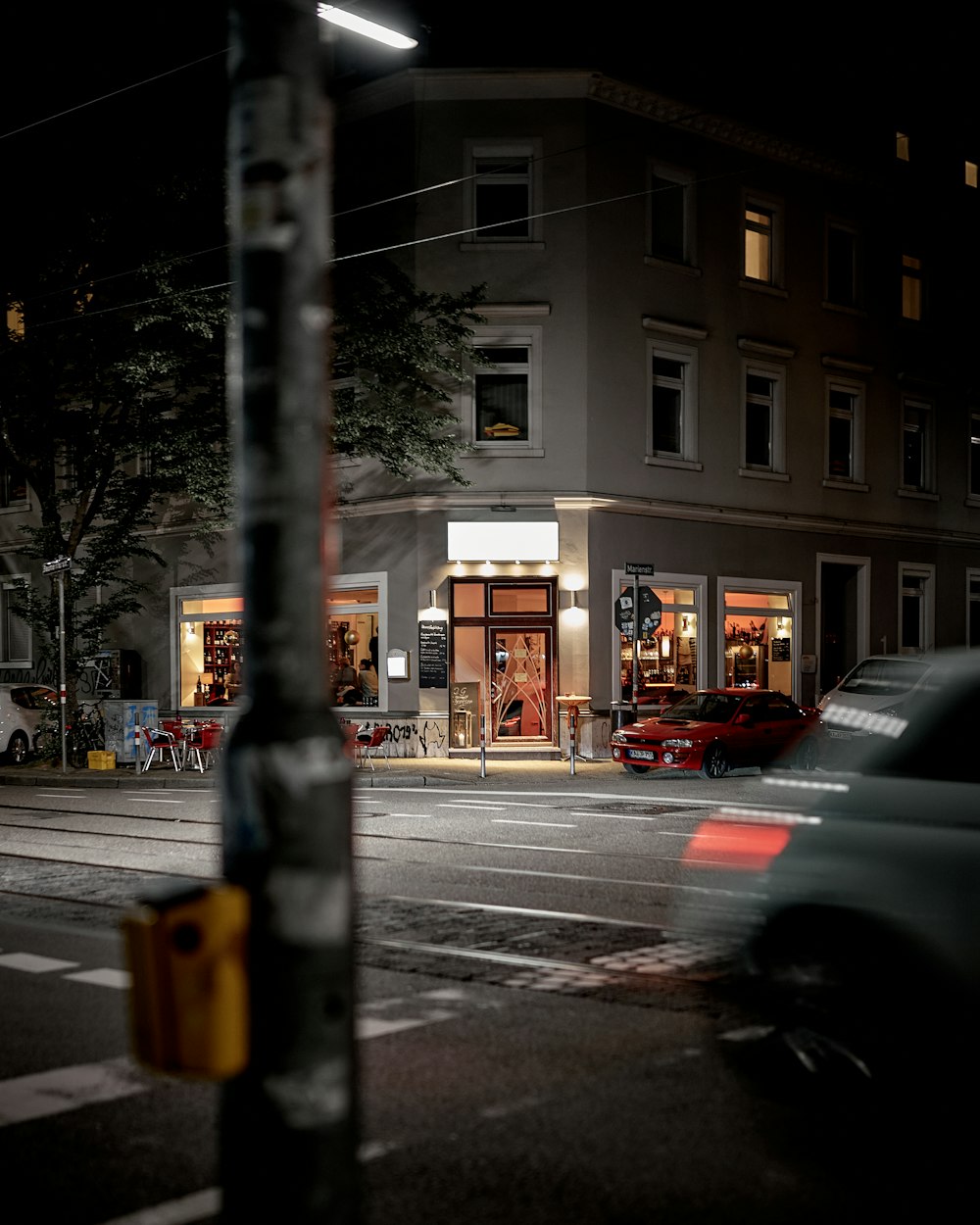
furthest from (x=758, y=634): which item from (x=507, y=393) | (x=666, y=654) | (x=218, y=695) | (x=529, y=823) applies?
(x=529, y=823)

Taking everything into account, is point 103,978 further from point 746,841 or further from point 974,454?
point 974,454

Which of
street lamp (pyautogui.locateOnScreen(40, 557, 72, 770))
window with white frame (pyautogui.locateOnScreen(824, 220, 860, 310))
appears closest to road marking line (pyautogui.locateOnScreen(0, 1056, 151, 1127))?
street lamp (pyautogui.locateOnScreen(40, 557, 72, 770))

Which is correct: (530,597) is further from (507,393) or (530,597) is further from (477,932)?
(477,932)

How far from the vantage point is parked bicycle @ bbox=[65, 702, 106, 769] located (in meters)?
25.9

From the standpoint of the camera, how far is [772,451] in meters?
29.6

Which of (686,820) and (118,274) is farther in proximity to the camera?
(118,274)

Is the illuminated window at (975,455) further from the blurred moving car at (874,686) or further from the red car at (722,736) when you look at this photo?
the red car at (722,736)

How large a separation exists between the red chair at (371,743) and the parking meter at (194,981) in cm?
2009

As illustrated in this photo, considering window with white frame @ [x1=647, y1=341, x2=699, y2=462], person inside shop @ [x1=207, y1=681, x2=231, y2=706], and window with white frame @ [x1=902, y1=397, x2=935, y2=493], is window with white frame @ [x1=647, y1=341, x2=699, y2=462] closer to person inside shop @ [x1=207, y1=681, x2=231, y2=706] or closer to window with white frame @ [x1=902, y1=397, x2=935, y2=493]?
window with white frame @ [x1=902, y1=397, x2=935, y2=493]

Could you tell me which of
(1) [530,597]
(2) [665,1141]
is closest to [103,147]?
(1) [530,597]

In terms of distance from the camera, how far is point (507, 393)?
26500 mm

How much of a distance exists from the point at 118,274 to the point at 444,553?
762 cm

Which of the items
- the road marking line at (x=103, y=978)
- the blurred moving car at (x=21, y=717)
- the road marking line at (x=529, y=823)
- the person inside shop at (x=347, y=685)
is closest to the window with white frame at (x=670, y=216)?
the person inside shop at (x=347, y=685)

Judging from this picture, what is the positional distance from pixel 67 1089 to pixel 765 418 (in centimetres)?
2571
